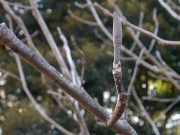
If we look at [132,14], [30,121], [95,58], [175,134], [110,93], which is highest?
[132,14]

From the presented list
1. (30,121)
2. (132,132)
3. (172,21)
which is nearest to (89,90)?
(30,121)

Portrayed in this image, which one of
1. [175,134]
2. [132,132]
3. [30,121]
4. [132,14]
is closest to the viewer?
[132,132]

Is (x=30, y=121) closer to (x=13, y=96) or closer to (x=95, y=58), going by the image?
(x=13, y=96)

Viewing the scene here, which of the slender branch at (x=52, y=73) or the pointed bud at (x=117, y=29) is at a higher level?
the pointed bud at (x=117, y=29)

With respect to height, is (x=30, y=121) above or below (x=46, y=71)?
below

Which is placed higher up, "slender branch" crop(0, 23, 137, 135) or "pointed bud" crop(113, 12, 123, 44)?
"pointed bud" crop(113, 12, 123, 44)

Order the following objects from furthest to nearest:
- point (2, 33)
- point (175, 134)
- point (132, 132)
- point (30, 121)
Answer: point (175, 134) < point (30, 121) < point (132, 132) < point (2, 33)

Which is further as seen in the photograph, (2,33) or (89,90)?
(89,90)
